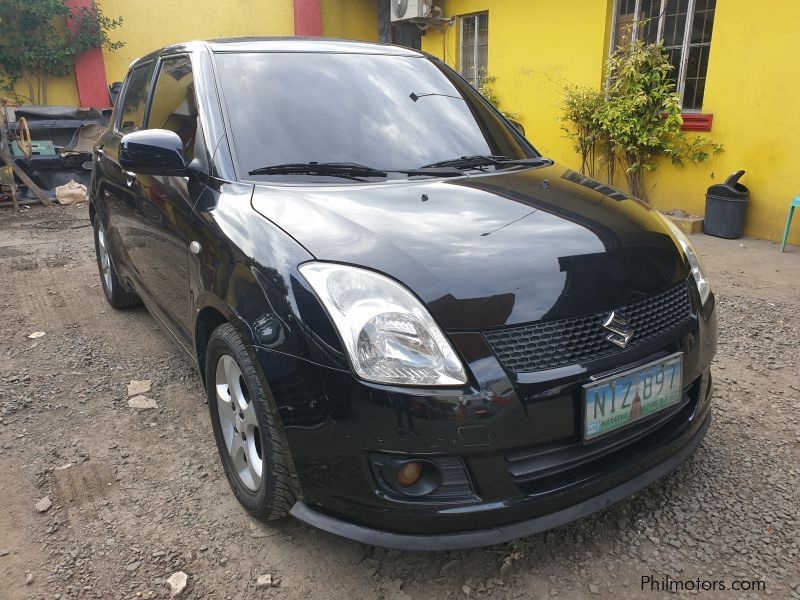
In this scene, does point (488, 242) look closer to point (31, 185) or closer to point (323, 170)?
point (323, 170)

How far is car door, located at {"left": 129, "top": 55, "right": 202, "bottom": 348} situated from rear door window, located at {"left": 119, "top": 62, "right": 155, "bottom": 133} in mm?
208

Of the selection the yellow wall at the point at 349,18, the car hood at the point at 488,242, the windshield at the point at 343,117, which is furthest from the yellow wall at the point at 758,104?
the yellow wall at the point at 349,18

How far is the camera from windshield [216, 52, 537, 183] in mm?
2410

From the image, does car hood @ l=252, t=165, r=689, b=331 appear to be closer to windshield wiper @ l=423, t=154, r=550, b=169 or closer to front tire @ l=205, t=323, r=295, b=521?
windshield wiper @ l=423, t=154, r=550, b=169

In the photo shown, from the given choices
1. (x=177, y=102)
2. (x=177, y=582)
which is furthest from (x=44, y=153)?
(x=177, y=582)

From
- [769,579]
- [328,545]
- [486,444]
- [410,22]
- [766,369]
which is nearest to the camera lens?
[486,444]

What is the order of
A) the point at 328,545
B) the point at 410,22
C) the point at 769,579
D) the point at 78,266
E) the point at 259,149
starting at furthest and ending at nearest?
1. the point at 410,22
2. the point at 78,266
3. the point at 259,149
4. the point at 328,545
5. the point at 769,579

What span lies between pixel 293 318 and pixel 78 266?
4948 mm

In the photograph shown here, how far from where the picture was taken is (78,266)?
5.82 m

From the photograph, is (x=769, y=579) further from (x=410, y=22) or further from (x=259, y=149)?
(x=410, y=22)

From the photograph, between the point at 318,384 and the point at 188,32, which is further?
the point at 188,32

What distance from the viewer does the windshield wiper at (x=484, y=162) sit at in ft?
8.55

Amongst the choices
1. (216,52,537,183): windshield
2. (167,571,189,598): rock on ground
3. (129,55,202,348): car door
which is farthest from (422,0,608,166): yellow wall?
(167,571,189,598): rock on ground

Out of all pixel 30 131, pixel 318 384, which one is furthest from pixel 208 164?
pixel 30 131
